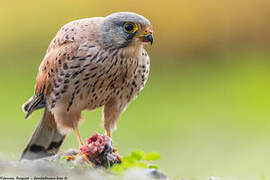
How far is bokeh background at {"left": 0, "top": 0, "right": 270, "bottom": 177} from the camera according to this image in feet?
38.8

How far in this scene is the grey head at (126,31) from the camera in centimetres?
606

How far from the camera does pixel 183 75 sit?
15492 mm

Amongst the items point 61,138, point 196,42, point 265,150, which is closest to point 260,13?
point 196,42

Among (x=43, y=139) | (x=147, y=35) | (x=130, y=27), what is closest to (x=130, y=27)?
(x=130, y=27)

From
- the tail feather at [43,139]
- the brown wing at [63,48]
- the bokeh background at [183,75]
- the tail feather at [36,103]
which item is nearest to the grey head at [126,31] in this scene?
the brown wing at [63,48]

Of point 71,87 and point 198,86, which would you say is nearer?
point 71,87

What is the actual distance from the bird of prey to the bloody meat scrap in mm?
821

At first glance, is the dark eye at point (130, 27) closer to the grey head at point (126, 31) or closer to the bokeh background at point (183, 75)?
the grey head at point (126, 31)

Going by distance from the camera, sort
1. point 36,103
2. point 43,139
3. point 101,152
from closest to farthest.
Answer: point 101,152 → point 36,103 → point 43,139

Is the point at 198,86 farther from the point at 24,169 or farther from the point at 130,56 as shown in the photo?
the point at 24,169

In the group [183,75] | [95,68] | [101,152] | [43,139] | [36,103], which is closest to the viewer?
[101,152]

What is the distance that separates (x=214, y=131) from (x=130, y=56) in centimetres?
604

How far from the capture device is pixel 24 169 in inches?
166

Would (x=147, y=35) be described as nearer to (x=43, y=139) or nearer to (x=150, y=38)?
(x=150, y=38)
